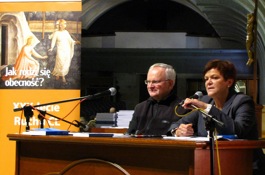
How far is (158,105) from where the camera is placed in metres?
4.29

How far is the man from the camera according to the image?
13.7 ft

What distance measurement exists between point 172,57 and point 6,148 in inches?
583

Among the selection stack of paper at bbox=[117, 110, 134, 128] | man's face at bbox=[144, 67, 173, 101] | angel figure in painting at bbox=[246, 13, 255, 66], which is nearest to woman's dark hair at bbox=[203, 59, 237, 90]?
man's face at bbox=[144, 67, 173, 101]

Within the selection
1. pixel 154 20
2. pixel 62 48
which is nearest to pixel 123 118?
pixel 62 48

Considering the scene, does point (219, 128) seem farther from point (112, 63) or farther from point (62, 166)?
point (112, 63)

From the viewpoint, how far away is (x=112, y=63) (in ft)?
66.1

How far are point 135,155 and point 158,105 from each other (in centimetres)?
158

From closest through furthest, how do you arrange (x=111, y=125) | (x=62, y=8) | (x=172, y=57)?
(x=62, y=8), (x=111, y=125), (x=172, y=57)

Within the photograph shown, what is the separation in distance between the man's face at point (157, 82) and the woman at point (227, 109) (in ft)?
1.87

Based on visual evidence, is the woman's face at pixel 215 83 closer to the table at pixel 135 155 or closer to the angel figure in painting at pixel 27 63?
the table at pixel 135 155

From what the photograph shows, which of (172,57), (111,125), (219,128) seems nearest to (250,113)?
(219,128)

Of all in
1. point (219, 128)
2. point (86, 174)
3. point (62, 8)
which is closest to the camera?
point (86, 174)

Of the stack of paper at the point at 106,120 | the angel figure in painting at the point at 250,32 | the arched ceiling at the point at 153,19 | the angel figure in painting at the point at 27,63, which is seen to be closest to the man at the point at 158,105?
the angel figure in painting at the point at 27,63

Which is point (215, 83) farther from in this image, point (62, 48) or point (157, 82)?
point (62, 48)
